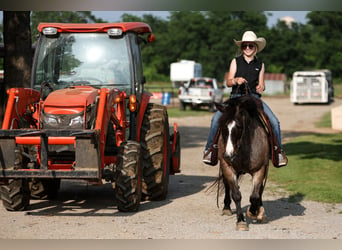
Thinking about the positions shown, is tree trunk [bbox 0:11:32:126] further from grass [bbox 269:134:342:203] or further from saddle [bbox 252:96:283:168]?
saddle [bbox 252:96:283:168]

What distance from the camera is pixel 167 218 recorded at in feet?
33.7

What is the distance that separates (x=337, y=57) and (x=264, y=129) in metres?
78.8

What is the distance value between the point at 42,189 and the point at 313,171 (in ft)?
22.1

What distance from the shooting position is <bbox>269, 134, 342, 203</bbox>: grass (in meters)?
13.1

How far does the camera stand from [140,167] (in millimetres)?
10805

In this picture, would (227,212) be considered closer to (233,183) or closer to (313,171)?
(233,183)

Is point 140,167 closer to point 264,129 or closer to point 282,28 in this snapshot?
point 264,129

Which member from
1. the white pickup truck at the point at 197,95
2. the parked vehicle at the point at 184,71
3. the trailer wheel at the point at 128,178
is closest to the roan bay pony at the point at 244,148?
the trailer wheel at the point at 128,178

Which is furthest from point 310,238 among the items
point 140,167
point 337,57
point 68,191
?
point 337,57

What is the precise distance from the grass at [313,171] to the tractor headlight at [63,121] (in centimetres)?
453

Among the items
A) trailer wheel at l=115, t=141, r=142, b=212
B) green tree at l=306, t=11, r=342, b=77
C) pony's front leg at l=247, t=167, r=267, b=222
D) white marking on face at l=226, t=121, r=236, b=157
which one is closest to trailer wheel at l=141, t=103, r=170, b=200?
trailer wheel at l=115, t=141, r=142, b=212

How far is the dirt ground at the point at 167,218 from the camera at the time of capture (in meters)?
9.03

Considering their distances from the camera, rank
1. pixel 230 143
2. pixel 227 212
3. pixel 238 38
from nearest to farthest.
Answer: pixel 230 143
pixel 227 212
pixel 238 38

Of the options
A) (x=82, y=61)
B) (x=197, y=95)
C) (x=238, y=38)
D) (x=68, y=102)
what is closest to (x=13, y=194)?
(x=68, y=102)
